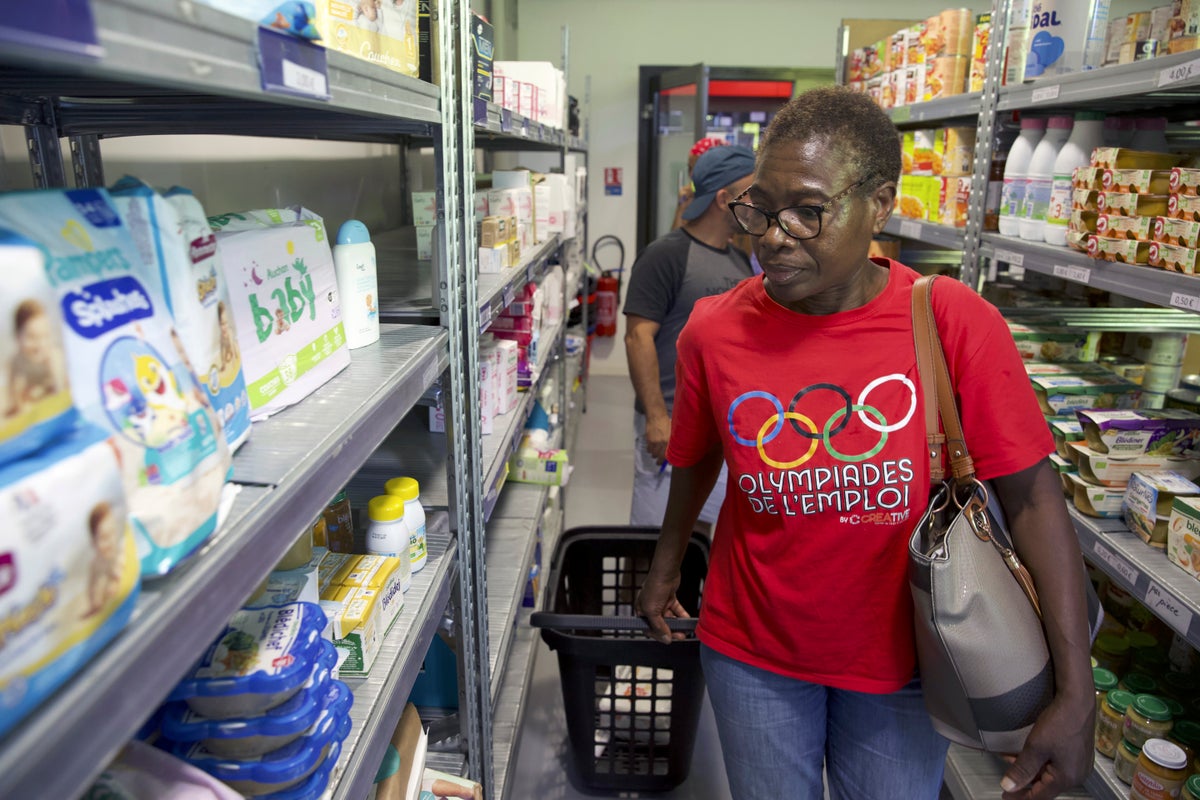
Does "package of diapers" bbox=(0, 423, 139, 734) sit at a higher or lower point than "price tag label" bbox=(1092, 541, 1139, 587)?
higher

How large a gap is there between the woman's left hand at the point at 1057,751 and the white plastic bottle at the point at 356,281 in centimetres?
123

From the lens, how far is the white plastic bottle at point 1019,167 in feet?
8.14

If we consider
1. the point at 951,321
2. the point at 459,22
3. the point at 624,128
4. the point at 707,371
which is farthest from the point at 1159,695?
the point at 624,128

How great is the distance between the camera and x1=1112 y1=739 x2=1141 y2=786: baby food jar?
75.6 inches

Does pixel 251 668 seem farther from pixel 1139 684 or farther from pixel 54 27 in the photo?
pixel 1139 684

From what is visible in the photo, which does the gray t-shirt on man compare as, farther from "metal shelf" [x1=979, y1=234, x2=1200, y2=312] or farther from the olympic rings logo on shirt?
the olympic rings logo on shirt

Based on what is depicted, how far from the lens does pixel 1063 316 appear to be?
2.81m

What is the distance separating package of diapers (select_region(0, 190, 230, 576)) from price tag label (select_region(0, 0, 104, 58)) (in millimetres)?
149

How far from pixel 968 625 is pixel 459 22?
52.5 inches

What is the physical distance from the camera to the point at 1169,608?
1644mm

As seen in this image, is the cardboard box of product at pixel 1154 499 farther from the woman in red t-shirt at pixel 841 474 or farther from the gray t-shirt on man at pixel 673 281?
the gray t-shirt on man at pixel 673 281

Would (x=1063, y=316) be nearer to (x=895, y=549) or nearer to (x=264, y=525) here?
(x=895, y=549)

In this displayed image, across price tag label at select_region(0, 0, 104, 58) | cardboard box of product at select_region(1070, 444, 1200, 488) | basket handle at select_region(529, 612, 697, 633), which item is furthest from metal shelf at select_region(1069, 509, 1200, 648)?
price tag label at select_region(0, 0, 104, 58)

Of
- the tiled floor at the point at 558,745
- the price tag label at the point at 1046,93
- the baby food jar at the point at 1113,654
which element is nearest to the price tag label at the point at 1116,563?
the baby food jar at the point at 1113,654
